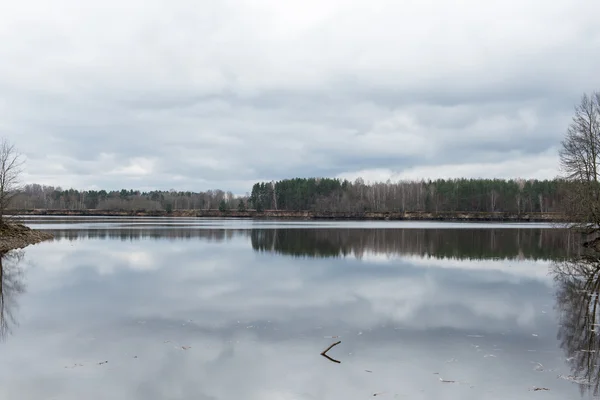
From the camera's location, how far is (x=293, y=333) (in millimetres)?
10992

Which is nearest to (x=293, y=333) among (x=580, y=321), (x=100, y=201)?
(x=580, y=321)

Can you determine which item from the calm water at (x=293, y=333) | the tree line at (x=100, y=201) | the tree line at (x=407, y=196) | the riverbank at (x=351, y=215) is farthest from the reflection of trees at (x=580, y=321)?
the tree line at (x=100, y=201)

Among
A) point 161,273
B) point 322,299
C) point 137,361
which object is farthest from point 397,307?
point 161,273

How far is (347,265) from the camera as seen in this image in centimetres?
2356

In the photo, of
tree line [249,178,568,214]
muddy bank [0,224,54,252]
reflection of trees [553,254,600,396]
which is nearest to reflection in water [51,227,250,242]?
muddy bank [0,224,54,252]

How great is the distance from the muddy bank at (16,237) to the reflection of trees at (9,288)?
311 inches

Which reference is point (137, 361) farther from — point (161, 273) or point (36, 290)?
point (161, 273)

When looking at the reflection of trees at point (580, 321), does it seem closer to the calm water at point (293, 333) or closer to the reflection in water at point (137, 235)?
the calm water at point (293, 333)

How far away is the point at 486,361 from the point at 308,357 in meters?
3.33

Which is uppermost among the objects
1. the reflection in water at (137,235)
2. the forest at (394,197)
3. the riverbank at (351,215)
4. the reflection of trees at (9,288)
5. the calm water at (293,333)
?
the forest at (394,197)

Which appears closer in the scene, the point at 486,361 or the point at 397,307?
the point at 486,361

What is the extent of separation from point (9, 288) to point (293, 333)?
11.0 meters

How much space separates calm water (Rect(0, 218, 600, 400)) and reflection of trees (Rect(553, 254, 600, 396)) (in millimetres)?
56

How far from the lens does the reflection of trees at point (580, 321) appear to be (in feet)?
27.2
